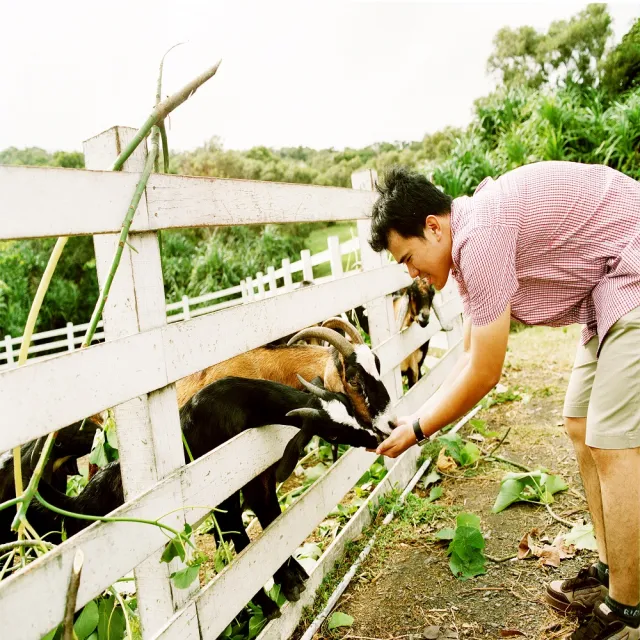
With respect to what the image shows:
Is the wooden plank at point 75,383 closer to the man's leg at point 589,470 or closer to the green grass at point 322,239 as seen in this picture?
the man's leg at point 589,470

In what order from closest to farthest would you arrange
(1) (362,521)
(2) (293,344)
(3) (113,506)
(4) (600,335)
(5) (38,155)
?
1. (4) (600,335)
2. (3) (113,506)
3. (1) (362,521)
4. (2) (293,344)
5. (5) (38,155)

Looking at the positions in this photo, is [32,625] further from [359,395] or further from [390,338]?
[390,338]

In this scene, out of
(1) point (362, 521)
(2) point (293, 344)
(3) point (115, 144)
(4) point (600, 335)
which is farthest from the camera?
(2) point (293, 344)

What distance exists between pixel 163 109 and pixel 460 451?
3551mm

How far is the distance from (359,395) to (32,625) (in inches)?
101

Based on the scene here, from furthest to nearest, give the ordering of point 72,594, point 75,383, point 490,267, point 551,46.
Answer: point 551,46 → point 490,267 → point 75,383 → point 72,594

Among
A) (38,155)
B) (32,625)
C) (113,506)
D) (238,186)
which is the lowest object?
(113,506)

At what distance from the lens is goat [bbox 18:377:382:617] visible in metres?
2.92

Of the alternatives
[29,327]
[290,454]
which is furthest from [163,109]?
[290,454]

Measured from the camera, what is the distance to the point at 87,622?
1979 millimetres

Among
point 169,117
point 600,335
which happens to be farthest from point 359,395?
point 169,117

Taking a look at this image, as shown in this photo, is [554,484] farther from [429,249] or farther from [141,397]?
[141,397]

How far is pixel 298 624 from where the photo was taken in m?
3.01

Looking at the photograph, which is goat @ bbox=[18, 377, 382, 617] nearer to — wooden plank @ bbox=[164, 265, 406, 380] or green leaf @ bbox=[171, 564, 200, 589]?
wooden plank @ bbox=[164, 265, 406, 380]
